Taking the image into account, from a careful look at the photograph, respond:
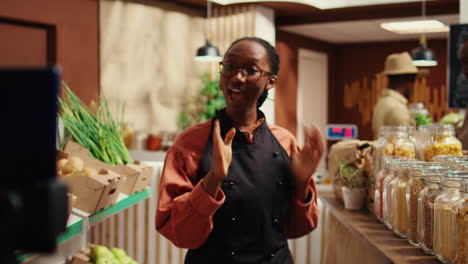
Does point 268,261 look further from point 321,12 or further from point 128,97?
point 321,12

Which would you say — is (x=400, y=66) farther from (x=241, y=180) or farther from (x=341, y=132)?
(x=241, y=180)

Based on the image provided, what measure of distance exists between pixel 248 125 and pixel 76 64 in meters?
4.80

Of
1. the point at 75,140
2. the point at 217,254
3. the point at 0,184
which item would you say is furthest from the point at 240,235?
the point at 75,140

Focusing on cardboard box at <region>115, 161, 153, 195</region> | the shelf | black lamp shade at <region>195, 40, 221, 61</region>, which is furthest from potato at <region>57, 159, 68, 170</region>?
black lamp shade at <region>195, 40, 221, 61</region>

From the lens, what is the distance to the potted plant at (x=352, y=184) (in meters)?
2.39

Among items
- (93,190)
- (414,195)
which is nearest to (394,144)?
(414,195)

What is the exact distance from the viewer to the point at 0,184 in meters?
0.48

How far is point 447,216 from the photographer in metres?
1.38

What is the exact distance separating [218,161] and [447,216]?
595 millimetres

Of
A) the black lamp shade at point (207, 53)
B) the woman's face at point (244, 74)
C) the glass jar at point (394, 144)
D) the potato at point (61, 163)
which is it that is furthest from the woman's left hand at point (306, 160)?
the black lamp shade at point (207, 53)

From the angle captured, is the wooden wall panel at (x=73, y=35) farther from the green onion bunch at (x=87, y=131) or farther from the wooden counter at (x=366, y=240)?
the wooden counter at (x=366, y=240)

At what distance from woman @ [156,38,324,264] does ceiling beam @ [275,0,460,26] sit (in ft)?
19.6

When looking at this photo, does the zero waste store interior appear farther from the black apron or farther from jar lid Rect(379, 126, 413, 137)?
the black apron

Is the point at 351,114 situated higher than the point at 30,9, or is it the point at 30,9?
the point at 30,9
